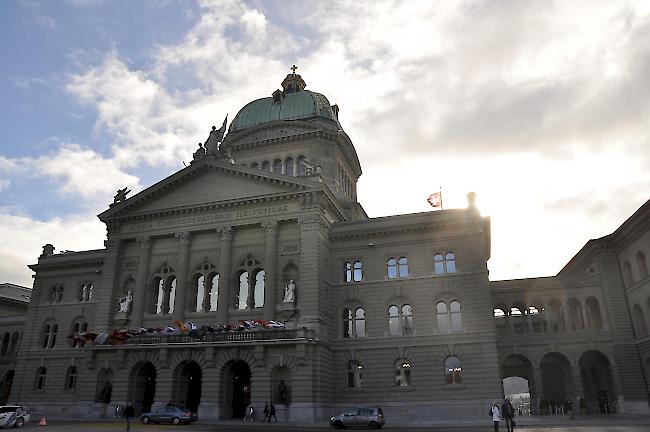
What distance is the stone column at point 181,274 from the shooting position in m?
49.0

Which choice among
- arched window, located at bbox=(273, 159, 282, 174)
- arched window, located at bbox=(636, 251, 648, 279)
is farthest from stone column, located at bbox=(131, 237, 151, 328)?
arched window, located at bbox=(636, 251, 648, 279)

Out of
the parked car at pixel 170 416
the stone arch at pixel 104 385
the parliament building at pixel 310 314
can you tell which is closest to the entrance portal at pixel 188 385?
the parliament building at pixel 310 314

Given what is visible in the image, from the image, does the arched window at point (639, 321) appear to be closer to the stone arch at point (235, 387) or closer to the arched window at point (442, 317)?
the arched window at point (442, 317)

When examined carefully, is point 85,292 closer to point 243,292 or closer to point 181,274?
point 181,274

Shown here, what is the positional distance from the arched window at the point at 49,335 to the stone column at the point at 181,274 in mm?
18519

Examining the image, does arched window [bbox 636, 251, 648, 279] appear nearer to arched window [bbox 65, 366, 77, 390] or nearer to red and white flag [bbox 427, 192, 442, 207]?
red and white flag [bbox 427, 192, 442, 207]

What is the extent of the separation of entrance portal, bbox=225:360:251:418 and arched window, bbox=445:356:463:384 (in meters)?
17.2

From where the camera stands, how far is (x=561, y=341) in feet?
167

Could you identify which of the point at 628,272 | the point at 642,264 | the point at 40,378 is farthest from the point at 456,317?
the point at 40,378

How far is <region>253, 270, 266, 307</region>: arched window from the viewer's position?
159ft

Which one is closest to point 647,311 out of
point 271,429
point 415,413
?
point 415,413

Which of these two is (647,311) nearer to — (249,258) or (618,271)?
(618,271)

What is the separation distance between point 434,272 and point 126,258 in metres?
30.6

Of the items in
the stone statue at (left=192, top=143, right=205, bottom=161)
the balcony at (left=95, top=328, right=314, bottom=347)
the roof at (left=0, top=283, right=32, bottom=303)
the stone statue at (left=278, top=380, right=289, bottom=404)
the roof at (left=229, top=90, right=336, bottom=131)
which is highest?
the roof at (left=229, top=90, right=336, bottom=131)
